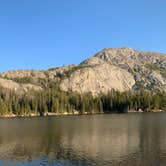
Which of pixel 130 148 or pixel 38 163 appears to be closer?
pixel 38 163

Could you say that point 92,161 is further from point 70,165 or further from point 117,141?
point 117,141

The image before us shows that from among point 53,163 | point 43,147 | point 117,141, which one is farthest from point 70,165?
point 117,141

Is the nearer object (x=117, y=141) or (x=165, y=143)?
(x=165, y=143)

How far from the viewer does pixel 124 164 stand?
164 feet

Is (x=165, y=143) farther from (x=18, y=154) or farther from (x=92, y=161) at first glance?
(x=18, y=154)

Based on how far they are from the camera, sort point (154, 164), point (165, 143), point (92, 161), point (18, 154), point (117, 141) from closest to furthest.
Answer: point (154, 164), point (92, 161), point (18, 154), point (165, 143), point (117, 141)

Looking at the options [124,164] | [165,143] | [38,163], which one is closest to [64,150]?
[38,163]

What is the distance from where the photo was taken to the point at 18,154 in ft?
206

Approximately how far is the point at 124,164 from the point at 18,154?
975 inches

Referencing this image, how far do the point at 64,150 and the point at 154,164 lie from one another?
23117 mm

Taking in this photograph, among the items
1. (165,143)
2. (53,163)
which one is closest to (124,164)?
(53,163)

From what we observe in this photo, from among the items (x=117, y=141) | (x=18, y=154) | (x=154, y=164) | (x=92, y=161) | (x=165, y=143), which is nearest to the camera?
(x=154, y=164)

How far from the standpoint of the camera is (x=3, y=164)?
53531mm

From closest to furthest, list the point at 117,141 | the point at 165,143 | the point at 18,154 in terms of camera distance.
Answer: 1. the point at 18,154
2. the point at 165,143
3. the point at 117,141
